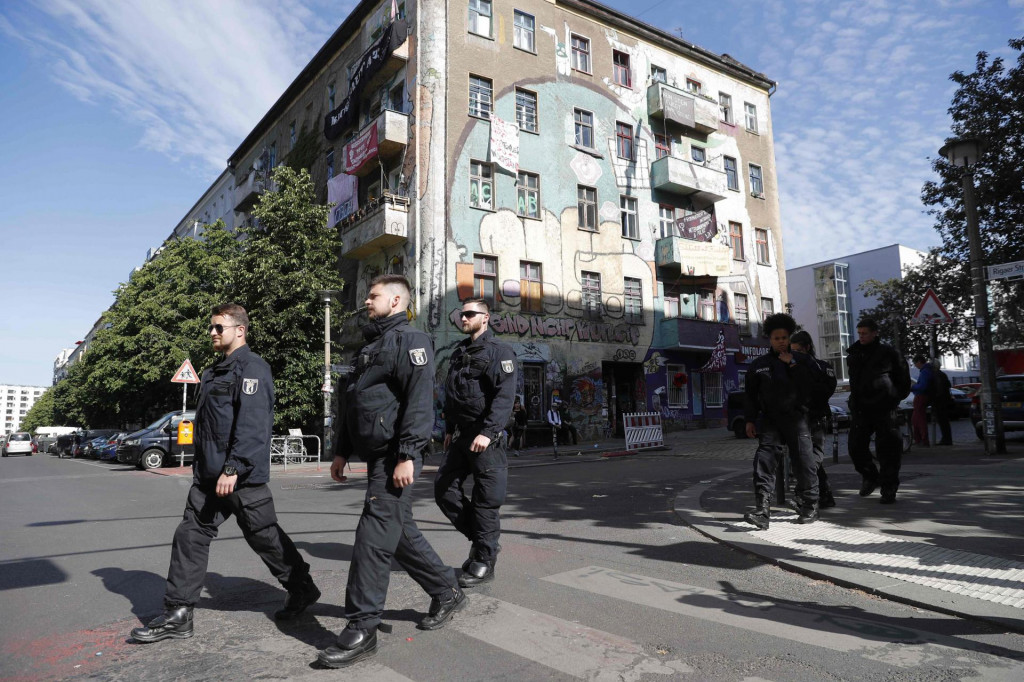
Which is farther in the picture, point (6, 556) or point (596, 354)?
point (596, 354)

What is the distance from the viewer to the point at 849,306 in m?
73.4

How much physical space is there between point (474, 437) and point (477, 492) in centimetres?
38

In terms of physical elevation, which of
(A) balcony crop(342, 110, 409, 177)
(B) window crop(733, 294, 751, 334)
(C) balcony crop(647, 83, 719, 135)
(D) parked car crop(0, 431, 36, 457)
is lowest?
(D) parked car crop(0, 431, 36, 457)

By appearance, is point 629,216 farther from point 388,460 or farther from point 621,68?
point 388,460

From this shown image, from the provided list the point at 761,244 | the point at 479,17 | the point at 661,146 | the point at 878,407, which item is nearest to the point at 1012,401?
the point at 878,407

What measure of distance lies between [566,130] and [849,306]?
194 feet

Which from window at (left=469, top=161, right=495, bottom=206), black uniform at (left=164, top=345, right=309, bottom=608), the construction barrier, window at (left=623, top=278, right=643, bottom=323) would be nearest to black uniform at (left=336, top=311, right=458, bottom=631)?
black uniform at (left=164, top=345, right=309, bottom=608)

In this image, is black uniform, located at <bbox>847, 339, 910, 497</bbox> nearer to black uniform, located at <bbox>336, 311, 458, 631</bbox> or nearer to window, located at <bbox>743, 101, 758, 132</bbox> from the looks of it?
black uniform, located at <bbox>336, 311, 458, 631</bbox>

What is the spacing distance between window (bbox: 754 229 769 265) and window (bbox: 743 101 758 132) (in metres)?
5.24

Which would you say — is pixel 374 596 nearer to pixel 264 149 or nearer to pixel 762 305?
pixel 762 305

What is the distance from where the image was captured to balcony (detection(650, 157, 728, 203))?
27530 millimetres

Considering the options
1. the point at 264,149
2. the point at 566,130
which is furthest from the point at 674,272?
the point at 264,149

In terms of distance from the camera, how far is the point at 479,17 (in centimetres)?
2456

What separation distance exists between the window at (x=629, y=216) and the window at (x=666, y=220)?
53.4 inches
